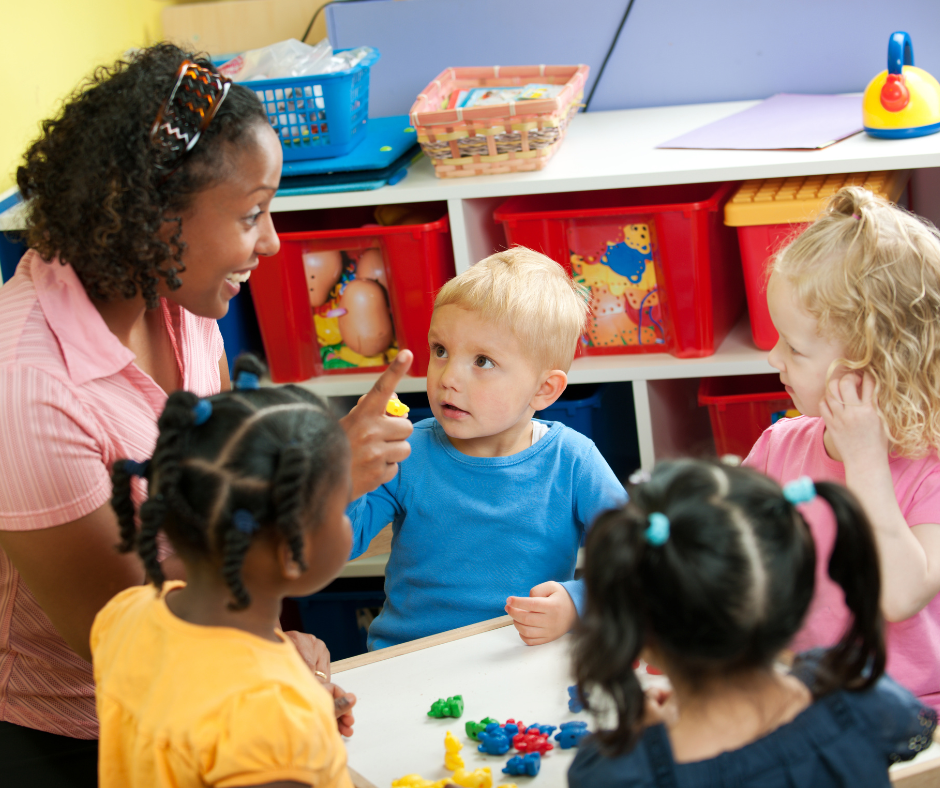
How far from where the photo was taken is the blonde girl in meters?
1.03

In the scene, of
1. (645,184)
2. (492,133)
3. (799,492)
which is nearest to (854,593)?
(799,492)

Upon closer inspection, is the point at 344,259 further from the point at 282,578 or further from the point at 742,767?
the point at 742,767

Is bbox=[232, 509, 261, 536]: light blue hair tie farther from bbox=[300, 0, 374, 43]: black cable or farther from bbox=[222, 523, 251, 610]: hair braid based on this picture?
bbox=[300, 0, 374, 43]: black cable

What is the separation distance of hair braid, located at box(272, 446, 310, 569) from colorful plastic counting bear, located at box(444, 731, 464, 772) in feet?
1.04

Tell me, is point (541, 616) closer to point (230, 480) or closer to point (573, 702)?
point (573, 702)

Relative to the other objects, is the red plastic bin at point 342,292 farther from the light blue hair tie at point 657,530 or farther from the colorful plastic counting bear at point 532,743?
the light blue hair tie at point 657,530

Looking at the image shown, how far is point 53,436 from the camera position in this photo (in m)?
0.95

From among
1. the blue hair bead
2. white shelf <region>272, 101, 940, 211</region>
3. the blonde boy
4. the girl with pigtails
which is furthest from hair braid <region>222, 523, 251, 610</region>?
white shelf <region>272, 101, 940, 211</region>

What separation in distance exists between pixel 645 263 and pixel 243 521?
1.16 meters

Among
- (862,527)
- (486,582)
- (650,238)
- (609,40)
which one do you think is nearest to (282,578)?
(862,527)

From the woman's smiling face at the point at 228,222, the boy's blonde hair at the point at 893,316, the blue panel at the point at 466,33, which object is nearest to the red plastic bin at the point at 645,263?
the blue panel at the point at 466,33

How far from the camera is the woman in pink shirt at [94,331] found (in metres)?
0.96

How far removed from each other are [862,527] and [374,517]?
0.74 m

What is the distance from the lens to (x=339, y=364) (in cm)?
189
